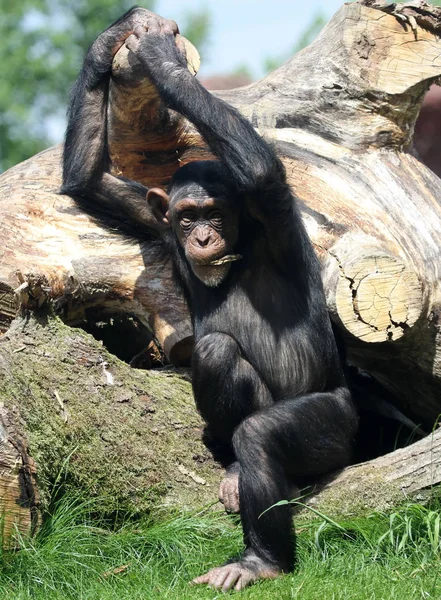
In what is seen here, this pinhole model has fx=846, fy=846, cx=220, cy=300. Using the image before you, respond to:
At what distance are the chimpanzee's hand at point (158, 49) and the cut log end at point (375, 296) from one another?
1.70 meters

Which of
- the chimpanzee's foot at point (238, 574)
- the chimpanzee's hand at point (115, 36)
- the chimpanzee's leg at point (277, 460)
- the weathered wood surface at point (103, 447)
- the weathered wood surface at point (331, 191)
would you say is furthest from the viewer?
the chimpanzee's hand at point (115, 36)

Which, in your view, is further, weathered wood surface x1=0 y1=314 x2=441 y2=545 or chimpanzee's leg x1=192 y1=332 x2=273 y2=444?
chimpanzee's leg x1=192 y1=332 x2=273 y2=444

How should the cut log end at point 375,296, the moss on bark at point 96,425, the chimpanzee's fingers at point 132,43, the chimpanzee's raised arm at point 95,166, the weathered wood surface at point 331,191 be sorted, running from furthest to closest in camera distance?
1. the chimpanzee's raised arm at point 95,166
2. the weathered wood surface at point 331,191
3. the chimpanzee's fingers at point 132,43
4. the cut log end at point 375,296
5. the moss on bark at point 96,425

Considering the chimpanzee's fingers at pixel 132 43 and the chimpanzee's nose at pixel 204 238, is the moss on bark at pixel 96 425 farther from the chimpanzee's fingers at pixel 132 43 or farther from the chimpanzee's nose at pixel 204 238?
the chimpanzee's fingers at pixel 132 43

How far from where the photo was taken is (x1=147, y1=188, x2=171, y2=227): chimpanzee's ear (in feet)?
19.8

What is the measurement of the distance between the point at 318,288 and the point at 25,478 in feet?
7.34

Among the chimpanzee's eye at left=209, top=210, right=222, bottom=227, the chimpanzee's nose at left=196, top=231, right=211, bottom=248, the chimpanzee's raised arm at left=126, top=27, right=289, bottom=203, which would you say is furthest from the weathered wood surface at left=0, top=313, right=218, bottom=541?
the chimpanzee's raised arm at left=126, top=27, right=289, bottom=203

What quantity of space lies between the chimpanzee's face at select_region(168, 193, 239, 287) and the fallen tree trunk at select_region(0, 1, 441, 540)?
688mm

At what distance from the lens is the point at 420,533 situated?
4.63m

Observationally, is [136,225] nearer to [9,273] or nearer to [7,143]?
[9,273]

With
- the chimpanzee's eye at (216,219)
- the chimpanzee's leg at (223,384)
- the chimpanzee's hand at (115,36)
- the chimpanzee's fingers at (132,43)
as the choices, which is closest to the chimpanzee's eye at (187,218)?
the chimpanzee's eye at (216,219)

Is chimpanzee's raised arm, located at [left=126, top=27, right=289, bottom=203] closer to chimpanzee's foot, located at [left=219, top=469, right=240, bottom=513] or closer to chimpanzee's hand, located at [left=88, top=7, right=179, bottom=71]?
chimpanzee's hand, located at [left=88, top=7, right=179, bottom=71]

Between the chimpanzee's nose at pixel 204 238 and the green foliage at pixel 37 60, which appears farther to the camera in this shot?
the green foliage at pixel 37 60

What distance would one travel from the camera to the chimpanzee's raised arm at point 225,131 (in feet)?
16.8
